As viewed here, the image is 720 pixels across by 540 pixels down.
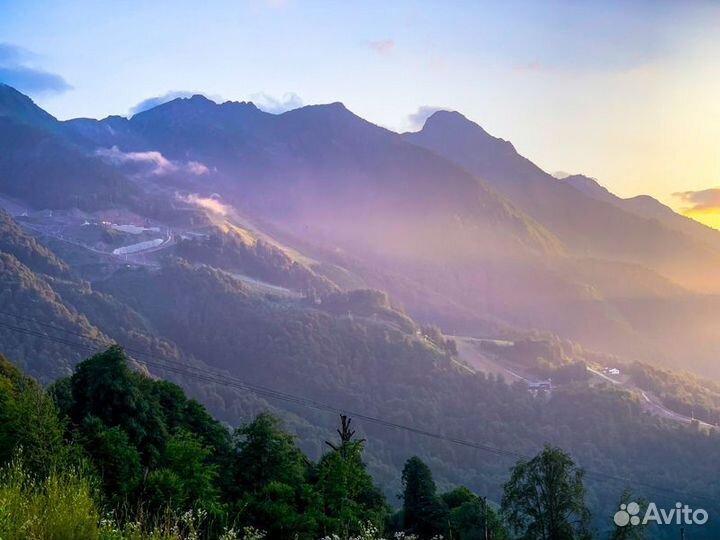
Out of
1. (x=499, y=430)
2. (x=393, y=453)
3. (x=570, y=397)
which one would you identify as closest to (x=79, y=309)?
(x=393, y=453)

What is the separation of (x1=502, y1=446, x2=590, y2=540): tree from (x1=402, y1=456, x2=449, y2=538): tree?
274 inches

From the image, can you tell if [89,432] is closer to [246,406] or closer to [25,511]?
[25,511]

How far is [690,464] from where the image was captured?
134875mm

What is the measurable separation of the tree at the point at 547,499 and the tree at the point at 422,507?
6950 mm

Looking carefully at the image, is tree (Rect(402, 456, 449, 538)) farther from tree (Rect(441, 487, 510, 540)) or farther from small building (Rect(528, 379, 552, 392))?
small building (Rect(528, 379, 552, 392))

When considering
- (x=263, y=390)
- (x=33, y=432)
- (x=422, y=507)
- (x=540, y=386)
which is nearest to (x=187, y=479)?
(x=33, y=432)

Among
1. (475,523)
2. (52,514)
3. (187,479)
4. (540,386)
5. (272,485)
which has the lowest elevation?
(475,523)

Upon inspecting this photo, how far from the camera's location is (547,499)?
1441 inches

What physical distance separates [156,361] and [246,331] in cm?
4019

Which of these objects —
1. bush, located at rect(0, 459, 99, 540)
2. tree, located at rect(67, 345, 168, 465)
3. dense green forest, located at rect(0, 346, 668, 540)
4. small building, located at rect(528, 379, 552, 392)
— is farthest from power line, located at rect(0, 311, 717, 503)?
bush, located at rect(0, 459, 99, 540)

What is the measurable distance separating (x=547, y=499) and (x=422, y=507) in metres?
11.0

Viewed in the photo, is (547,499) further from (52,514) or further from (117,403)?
(52,514)

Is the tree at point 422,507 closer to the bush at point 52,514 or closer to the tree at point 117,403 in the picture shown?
the tree at point 117,403

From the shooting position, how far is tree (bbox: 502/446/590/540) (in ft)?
119
